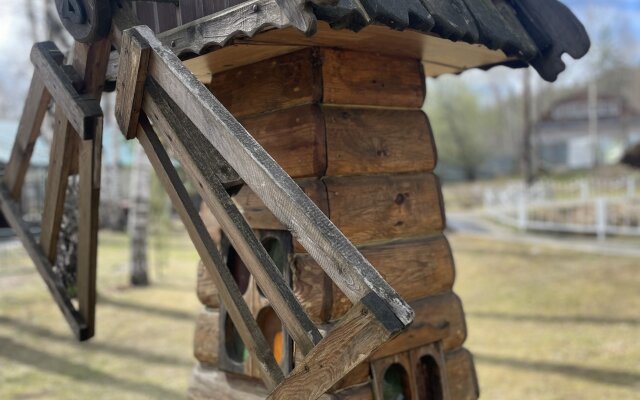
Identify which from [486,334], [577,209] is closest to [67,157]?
[486,334]

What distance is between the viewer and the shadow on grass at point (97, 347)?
706 cm

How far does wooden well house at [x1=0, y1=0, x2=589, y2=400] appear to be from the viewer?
72.7 inches

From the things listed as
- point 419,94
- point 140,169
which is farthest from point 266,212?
point 140,169

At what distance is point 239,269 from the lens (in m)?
2.95

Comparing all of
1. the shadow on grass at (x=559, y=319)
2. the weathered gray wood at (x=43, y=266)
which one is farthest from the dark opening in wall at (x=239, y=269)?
the shadow on grass at (x=559, y=319)

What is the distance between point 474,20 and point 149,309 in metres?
8.30

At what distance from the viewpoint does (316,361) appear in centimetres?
175

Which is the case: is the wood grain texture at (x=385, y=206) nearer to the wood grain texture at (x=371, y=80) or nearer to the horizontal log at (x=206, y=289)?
the wood grain texture at (x=371, y=80)

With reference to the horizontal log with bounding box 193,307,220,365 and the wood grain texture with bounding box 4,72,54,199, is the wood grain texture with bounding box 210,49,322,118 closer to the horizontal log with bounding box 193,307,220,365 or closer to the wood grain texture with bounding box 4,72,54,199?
the wood grain texture with bounding box 4,72,54,199

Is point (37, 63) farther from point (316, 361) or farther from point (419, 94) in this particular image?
point (316, 361)

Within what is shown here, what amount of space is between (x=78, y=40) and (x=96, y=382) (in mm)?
4643

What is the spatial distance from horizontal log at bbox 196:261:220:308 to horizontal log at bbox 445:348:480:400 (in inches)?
43.9

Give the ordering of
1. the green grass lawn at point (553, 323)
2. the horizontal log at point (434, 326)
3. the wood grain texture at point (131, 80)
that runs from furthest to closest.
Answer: the green grass lawn at point (553, 323)
the horizontal log at point (434, 326)
the wood grain texture at point (131, 80)

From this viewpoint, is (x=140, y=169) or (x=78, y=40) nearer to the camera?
(x=78, y=40)
